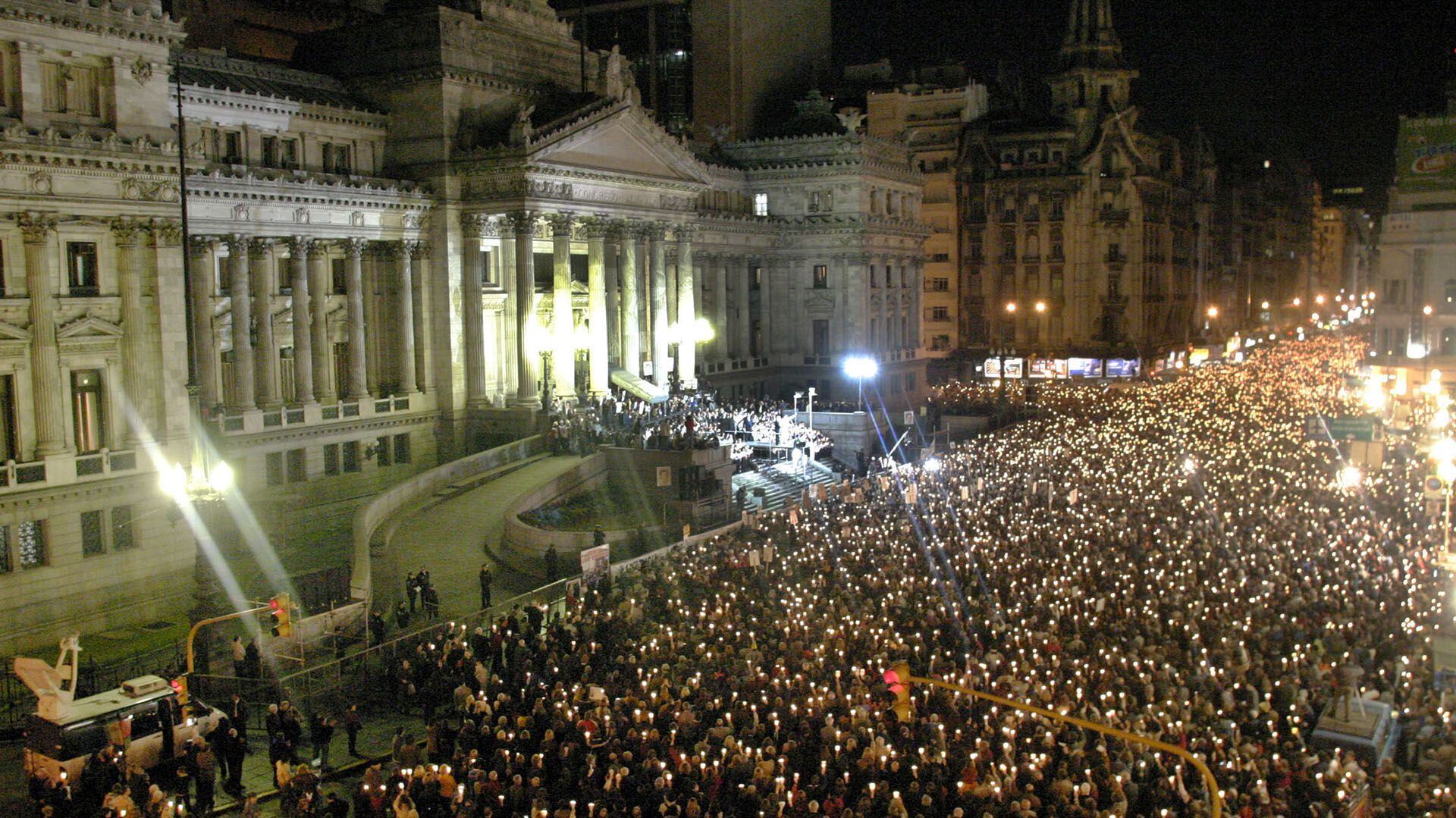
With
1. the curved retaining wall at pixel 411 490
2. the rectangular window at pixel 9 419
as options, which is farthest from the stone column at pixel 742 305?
the rectangular window at pixel 9 419

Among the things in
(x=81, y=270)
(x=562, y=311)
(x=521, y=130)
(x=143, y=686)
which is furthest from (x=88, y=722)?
(x=562, y=311)

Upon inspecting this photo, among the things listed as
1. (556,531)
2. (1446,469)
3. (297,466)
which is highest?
(1446,469)

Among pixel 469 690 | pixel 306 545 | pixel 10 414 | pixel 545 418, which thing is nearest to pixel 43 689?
pixel 469 690

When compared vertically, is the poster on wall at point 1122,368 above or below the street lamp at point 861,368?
below

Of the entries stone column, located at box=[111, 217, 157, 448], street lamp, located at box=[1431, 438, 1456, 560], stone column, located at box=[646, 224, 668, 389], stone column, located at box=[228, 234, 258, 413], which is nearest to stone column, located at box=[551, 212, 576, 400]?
stone column, located at box=[646, 224, 668, 389]

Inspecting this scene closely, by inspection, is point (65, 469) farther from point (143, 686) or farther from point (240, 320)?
point (143, 686)

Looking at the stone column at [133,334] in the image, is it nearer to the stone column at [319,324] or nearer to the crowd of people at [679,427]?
the stone column at [319,324]
